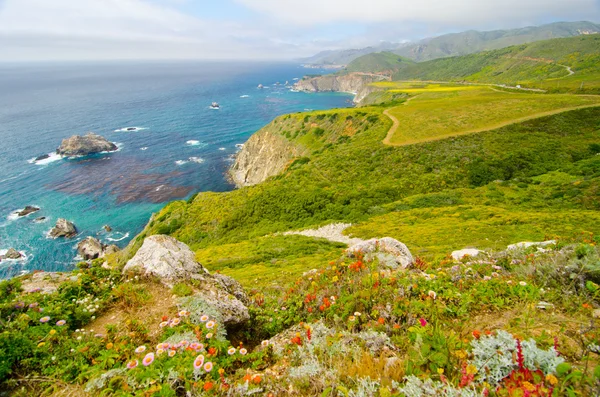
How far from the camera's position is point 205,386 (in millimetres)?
4234

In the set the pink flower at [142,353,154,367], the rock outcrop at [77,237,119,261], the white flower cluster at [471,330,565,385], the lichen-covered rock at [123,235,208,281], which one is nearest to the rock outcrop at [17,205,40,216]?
the rock outcrop at [77,237,119,261]

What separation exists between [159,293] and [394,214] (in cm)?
2761

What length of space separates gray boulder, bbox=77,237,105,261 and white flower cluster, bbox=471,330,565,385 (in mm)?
59086

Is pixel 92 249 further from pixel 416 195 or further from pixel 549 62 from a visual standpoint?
pixel 549 62

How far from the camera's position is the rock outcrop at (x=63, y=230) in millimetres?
54844

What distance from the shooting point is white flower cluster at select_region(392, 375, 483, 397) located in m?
3.69

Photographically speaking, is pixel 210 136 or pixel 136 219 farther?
pixel 210 136

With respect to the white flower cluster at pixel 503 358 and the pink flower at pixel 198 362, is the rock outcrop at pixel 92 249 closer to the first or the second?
the pink flower at pixel 198 362

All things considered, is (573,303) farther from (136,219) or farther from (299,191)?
(136,219)

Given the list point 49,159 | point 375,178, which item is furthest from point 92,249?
point 49,159

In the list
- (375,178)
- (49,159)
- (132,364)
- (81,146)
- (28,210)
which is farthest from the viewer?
(81,146)

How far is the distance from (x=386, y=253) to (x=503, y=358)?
7242 millimetres

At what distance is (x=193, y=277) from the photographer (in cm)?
929

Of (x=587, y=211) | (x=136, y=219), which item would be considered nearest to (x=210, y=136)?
(x=136, y=219)
